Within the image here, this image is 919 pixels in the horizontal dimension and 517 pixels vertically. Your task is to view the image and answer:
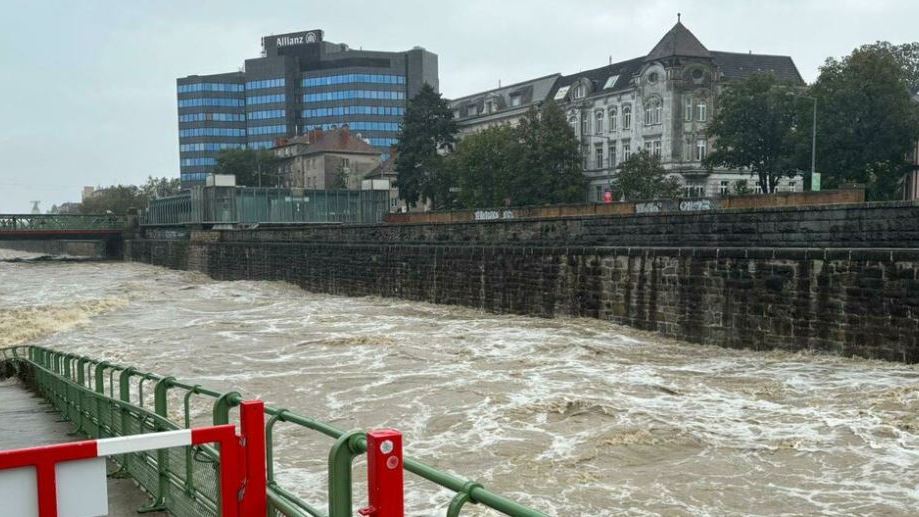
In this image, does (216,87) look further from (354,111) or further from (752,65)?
(752,65)

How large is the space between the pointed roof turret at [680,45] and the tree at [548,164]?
12.6 m

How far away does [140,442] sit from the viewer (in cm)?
388

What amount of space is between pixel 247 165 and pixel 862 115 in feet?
301

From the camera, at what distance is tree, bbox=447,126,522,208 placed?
6009 cm

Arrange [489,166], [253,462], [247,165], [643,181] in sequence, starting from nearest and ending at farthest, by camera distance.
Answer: [253,462]
[643,181]
[489,166]
[247,165]

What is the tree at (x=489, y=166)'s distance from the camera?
6009 cm

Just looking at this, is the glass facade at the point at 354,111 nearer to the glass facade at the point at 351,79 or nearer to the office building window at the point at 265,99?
the glass facade at the point at 351,79

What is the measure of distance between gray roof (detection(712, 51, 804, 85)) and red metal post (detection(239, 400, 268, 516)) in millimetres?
70263

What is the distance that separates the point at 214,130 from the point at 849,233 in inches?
5788

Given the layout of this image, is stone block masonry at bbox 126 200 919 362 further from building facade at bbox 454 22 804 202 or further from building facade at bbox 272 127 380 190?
building facade at bbox 272 127 380 190

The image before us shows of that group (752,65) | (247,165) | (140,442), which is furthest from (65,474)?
(247,165)

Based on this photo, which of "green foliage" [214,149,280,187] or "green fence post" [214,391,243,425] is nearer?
"green fence post" [214,391,243,425]

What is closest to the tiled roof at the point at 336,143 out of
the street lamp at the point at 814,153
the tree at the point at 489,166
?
the tree at the point at 489,166

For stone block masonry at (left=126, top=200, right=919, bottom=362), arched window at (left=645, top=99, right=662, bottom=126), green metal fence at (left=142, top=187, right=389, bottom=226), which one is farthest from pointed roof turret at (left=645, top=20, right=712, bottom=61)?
stone block masonry at (left=126, top=200, right=919, bottom=362)
